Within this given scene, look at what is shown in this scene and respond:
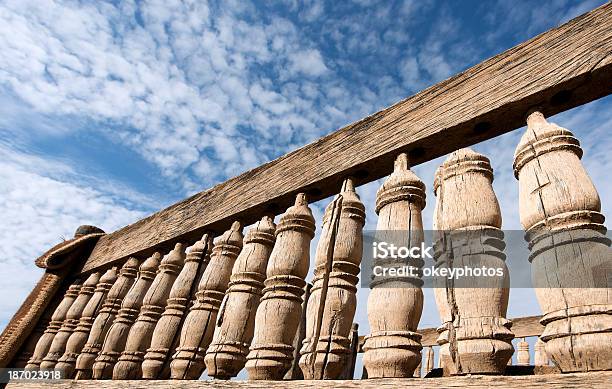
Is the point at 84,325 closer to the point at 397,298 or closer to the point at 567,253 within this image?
the point at 397,298

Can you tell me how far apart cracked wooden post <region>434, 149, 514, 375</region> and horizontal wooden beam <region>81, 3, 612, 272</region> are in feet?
0.96

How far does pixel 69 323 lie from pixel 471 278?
2.99 metres

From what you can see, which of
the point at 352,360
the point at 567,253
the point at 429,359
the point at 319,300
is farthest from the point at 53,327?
the point at 429,359

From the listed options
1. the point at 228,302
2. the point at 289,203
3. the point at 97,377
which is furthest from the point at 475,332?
the point at 97,377

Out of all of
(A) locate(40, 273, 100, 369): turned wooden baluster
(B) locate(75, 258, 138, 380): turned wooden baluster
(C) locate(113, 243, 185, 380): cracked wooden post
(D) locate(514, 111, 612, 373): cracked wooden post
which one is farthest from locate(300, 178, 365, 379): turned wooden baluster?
(A) locate(40, 273, 100, 369): turned wooden baluster

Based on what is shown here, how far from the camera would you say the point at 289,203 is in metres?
2.47

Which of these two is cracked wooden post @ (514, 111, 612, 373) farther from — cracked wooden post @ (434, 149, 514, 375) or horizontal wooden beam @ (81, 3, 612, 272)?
horizontal wooden beam @ (81, 3, 612, 272)

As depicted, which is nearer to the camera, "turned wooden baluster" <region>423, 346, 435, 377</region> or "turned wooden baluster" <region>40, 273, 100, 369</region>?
"turned wooden baluster" <region>40, 273, 100, 369</region>

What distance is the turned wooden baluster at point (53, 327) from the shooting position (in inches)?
125

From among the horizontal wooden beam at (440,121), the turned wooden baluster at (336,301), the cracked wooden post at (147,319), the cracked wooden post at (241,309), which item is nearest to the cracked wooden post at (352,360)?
the turned wooden baluster at (336,301)

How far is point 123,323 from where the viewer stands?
273cm

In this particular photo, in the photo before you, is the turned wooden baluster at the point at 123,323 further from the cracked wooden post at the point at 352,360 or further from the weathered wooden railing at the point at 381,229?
the cracked wooden post at the point at 352,360

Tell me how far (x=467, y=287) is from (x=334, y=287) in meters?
0.54

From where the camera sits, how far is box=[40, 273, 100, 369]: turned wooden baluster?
3.04 m
